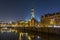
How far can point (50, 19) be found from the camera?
14238 centimetres

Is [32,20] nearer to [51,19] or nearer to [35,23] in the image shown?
[35,23]

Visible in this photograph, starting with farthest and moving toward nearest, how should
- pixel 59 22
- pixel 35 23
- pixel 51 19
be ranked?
pixel 35 23 → pixel 51 19 → pixel 59 22

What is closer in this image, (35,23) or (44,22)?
(44,22)

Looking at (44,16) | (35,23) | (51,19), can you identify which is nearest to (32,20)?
(35,23)

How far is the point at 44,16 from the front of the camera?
508 ft

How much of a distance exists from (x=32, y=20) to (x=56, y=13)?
31676 mm

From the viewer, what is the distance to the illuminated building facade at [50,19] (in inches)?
5116

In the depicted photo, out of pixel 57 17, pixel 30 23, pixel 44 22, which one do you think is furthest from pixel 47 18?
pixel 30 23

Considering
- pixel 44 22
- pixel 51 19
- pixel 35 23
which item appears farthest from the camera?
pixel 35 23

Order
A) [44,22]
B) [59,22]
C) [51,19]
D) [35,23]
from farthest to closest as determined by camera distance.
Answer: [35,23] < [44,22] < [51,19] < [59,22]

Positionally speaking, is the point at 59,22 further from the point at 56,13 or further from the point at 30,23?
the point at 30,23

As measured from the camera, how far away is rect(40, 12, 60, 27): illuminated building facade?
129938 millimetres

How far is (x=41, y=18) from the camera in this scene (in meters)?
159

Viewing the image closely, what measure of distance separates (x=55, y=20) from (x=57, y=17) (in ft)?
9.89
